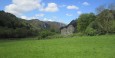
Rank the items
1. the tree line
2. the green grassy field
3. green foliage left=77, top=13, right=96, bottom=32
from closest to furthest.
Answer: the green grassy field < the tree line < green foliage left=77, top=13, right=96, bottom=32

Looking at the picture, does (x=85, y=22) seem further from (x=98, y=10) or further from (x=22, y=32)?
(x=22, y=32)

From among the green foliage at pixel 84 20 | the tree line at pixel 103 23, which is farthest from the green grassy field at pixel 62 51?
the green foliage at pixel 84 20

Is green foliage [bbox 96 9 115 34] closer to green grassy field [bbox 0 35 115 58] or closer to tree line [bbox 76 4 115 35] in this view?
tree line [bbox 76 4 115 35]

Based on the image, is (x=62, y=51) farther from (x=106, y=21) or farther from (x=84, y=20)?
(x=84, y=20)

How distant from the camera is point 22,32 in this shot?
10581cm

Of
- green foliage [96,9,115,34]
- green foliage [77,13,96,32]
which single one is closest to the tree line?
green foliage [96,9,115,34]

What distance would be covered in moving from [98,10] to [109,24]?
8.53 metres

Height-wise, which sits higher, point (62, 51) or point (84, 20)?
point (84, 20)

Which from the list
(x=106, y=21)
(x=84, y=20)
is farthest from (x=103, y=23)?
(x=84, y=20)

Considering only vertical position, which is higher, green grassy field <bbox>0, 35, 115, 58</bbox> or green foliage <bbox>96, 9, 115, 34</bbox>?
green foliage <bbox>96, 9, 115, 34</bbox>

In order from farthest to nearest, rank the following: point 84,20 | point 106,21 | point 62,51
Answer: point 84,20, point 106,21, point 62,51

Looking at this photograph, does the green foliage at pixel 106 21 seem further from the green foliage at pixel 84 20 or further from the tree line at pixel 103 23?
the green foliage at pixel 84 20

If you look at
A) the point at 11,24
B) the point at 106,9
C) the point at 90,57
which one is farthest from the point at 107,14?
the point at 90,57

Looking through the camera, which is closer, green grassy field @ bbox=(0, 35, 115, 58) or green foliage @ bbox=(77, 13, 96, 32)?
green grassy field @ bbox=(0, 35, 115, 58)
